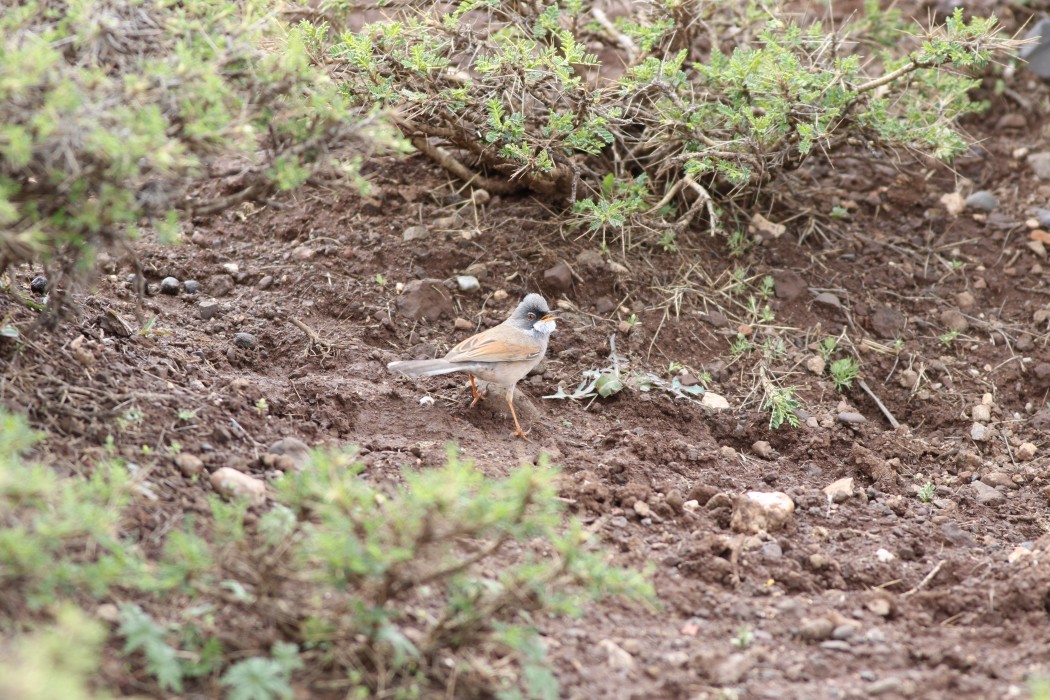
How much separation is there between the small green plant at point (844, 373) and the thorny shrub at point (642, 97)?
46.5 inches

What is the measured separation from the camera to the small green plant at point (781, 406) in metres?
5.77

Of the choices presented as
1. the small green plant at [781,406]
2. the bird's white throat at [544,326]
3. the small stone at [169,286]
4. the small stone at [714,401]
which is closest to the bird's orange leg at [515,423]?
the bird's white throat at [544,326]

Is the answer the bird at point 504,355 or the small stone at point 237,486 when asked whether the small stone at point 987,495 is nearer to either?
the bird at point 504,355

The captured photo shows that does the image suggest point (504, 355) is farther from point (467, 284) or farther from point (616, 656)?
point (616, 656)

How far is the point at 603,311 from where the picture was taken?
6.50 metres

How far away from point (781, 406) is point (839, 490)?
0.68 m

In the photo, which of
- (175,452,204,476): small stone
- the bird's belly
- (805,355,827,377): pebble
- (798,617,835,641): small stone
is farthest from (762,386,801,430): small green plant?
(175,452,204,476): small stone

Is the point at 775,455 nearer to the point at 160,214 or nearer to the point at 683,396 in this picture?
the point at 683,396

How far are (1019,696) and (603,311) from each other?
3487mm

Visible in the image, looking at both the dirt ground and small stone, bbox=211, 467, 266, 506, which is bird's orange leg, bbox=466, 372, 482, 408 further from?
small stone, bbox=211, 467, 266, 506

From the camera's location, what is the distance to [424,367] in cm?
557

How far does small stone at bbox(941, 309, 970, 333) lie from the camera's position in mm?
6660

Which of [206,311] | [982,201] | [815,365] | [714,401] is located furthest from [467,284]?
[982,201]

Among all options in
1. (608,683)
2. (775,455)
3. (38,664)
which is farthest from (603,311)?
(38,664)
